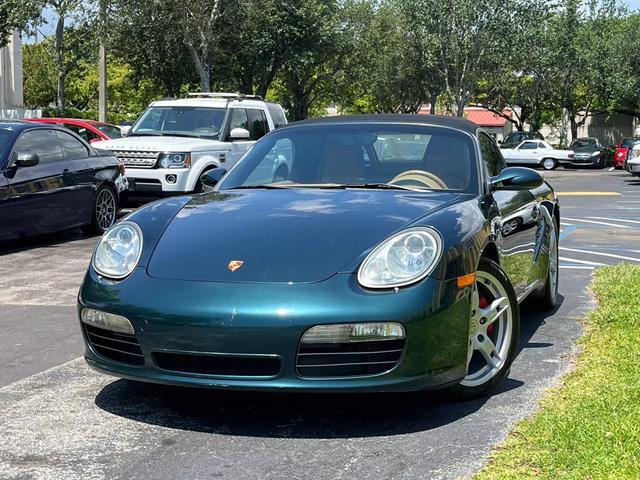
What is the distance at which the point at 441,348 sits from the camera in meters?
4.05

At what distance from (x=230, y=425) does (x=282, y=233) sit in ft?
2.99

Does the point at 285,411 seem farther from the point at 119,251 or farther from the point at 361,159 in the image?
the point at 361,159

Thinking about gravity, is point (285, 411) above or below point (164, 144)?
below

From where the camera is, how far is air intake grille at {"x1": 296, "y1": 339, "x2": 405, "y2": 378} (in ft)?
12.8

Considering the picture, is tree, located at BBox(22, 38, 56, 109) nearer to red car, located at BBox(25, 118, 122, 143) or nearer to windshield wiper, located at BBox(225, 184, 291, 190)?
red car, located at BBox(25, 118, 122, 143)

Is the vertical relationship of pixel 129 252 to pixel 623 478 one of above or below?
above

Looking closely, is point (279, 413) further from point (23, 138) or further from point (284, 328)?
point (23, 138)

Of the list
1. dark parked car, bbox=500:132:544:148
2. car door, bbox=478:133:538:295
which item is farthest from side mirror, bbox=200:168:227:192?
dark parked car, bbox=500:132:544:148

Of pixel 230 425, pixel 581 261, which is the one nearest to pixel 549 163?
pixel 581 261

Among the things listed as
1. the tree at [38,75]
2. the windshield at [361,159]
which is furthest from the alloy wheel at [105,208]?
the tree at [38,75]

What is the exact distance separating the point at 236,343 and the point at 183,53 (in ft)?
109

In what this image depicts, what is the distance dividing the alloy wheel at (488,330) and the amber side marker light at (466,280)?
0.25ft

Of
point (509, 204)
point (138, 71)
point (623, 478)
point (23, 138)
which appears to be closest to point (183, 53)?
point (138, 71)

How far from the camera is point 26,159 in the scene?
10.2 m
